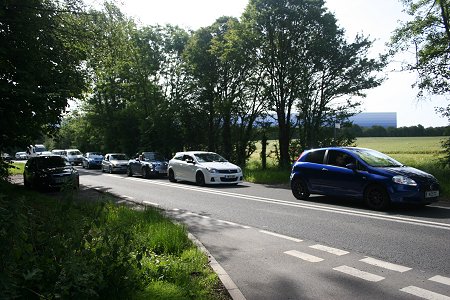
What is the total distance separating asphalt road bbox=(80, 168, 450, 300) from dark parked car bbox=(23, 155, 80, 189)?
24.3ft

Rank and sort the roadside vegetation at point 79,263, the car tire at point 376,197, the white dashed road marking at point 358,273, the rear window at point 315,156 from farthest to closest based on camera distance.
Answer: the rear window at point 315,156, the car tire at point 376,197, the white dashed road marking at point 358,273, the roadside vegetation at point 79,263

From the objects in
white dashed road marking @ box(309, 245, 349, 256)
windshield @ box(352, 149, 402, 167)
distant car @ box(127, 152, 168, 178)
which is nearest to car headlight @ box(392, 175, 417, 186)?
windshield @ box(352, 149, 402, 167)

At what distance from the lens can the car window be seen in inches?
444

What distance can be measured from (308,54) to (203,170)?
26.8 ft

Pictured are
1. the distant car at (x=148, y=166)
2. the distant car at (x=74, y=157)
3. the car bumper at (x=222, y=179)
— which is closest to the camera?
the car bumper at (x=222, y=179)

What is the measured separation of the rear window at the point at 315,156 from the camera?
39.6 ft

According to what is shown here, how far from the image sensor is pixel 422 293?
461 cm

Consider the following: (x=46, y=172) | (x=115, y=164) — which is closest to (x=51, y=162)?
(x=46, y=172)

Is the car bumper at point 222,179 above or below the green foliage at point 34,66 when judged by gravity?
below

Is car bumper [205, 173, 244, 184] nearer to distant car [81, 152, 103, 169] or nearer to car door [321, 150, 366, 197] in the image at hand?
car door [321, 150, 366, 197]

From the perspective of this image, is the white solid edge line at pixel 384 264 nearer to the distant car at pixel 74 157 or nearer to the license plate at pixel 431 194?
the license plate at pixel 431 194

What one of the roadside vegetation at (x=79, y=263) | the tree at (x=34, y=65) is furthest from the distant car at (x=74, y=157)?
the roadside vegetation at (x=79, y=263)

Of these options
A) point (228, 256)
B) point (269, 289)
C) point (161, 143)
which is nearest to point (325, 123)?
point (161, 143)

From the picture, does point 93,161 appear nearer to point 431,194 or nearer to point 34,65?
point 34,65
